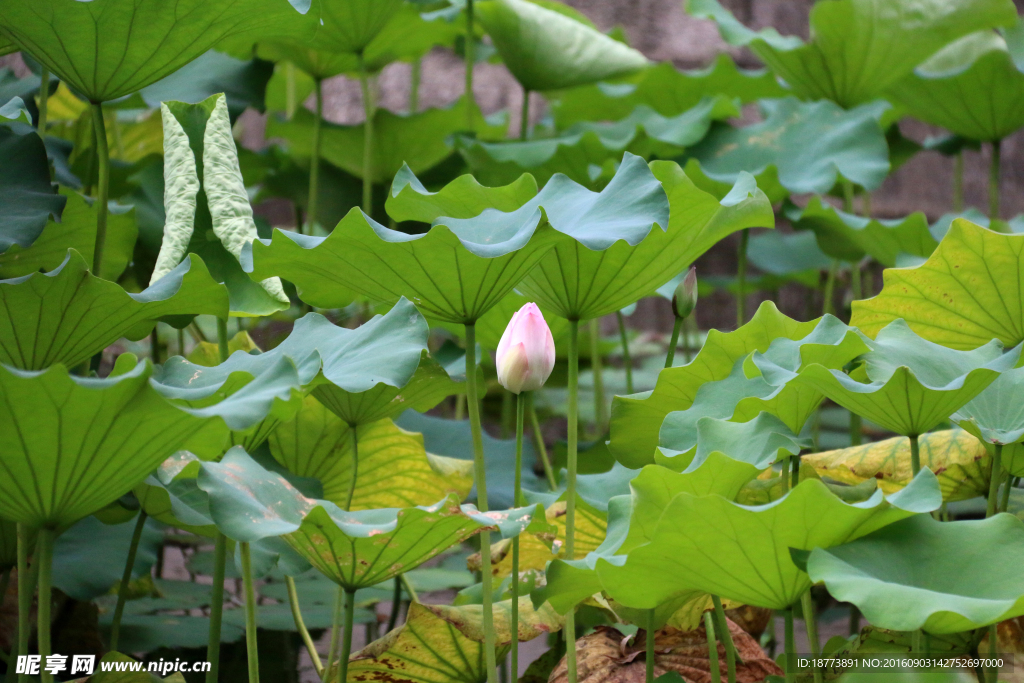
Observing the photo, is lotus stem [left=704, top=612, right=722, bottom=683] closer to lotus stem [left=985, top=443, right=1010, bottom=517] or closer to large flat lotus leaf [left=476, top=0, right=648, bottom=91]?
lotus stem [left=985, top=443, right=1010, bottom=517]

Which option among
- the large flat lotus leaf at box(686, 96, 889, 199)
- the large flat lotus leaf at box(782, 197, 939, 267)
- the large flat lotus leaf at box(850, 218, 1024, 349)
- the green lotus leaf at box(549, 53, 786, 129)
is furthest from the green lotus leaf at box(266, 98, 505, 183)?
the large flat lotus leaf at box(850, 218, 1024, 349)

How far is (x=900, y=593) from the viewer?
1.50 feet

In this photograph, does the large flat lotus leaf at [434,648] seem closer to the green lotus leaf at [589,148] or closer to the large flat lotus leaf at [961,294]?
the large flat lotus leaf at [961,294]

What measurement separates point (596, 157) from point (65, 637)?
0.98 meters

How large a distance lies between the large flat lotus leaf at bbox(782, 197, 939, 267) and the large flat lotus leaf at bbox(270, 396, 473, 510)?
0.64 meters

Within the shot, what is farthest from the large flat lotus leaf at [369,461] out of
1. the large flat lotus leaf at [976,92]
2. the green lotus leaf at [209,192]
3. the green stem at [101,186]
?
the large flat lotus leaf at [976,92]

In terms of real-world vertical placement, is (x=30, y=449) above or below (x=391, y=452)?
below

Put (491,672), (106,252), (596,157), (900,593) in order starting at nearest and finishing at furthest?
(900,593) < (491,672) < (106,252) < (596,157)

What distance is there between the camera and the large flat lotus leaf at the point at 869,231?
1147 millimetres

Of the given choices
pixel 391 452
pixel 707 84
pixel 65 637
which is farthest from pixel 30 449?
pixel 707 84

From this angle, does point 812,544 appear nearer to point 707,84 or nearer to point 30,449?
point 30,449

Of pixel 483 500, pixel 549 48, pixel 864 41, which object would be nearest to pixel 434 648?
pixel 483 500

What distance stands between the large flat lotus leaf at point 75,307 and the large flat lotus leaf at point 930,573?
1.66 ft

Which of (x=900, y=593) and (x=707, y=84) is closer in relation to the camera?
(x=900, y=593)
